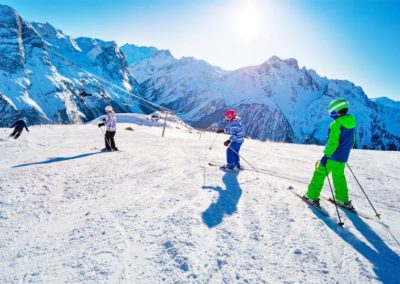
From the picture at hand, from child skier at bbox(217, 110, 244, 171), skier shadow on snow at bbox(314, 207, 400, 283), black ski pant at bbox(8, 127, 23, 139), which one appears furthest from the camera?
black ski pant at bbox(8, 127, 23, 139)

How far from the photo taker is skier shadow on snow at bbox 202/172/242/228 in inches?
219

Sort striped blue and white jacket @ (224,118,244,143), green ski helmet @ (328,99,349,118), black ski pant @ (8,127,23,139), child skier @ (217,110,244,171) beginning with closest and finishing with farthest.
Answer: green ski helmet @ (328,99,349,118) < child skier @ (217,110,244,171) < striped blue and white jacket @ (224,118,244,143) < black ski pant @ (8,127,23,139)

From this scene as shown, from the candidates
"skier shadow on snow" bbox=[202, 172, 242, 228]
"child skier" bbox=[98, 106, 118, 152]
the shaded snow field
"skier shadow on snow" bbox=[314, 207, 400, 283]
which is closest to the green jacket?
the shaded snow field

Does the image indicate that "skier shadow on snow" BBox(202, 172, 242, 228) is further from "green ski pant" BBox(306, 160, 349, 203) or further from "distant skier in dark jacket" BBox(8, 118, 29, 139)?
"distant skier in dark jacket" BBox(8, 118, 29, 139)

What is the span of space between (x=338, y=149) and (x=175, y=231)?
4.33 m

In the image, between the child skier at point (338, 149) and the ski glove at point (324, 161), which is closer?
the child skier at point (338, 149)

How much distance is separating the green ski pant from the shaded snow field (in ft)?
1.25

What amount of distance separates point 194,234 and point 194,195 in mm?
2088

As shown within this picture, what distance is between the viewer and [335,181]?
23.2ft

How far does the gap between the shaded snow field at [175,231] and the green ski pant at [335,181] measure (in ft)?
1.25

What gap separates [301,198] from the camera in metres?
7.34

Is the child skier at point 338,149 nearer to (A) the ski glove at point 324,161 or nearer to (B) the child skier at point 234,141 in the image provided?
(A) the ski glove at point 324,161

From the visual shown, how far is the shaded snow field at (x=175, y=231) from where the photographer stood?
12.8 ft

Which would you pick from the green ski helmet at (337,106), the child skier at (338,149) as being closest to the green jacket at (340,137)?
the child skier at (338,149)
